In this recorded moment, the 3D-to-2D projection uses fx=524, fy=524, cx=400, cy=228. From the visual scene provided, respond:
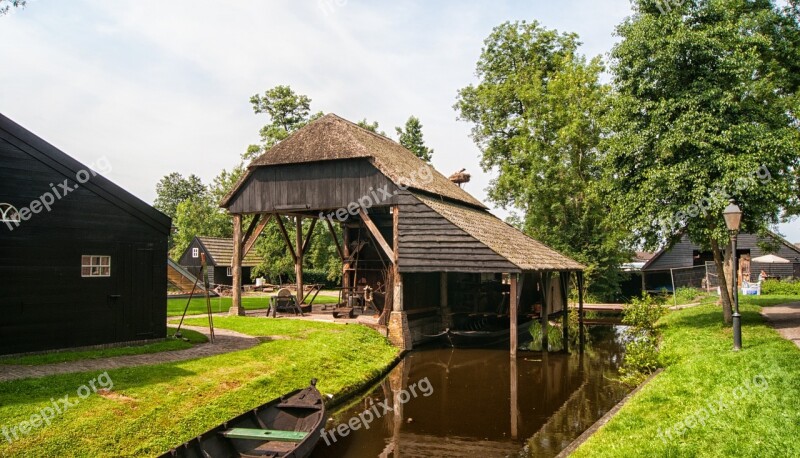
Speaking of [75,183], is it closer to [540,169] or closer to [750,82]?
[750,82]

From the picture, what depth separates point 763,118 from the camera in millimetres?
15250

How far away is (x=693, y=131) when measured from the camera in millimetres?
14750

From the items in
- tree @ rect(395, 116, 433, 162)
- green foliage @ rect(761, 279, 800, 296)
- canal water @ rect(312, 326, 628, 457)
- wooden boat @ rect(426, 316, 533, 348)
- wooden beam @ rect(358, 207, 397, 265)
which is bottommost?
canal water @ rect(312, 326, 628, 457)

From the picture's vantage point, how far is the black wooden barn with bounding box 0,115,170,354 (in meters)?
11.8

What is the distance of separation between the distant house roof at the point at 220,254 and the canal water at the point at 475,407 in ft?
93.3

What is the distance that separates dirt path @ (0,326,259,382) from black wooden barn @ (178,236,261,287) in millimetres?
28071

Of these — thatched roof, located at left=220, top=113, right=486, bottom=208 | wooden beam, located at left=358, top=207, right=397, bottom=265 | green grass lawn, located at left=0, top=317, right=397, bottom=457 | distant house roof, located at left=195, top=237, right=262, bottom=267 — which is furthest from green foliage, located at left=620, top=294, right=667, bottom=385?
distant house roof, located at left=195, top=237, right=262, bottom=267

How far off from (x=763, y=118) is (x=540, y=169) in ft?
56.8

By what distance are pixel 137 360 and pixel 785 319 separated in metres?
19.2

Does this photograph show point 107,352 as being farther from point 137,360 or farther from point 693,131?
point 693,131

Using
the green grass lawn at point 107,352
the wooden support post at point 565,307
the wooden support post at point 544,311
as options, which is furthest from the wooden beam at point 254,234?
the wooden support post at point 565,307

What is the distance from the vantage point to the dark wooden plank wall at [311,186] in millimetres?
19969

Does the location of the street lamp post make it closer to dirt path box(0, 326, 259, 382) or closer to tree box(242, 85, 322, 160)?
dirt path box(0, 326, 259, 382)

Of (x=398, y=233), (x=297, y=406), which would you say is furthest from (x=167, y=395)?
(x=398, y=233)
